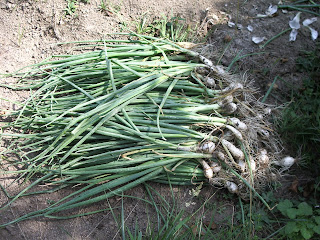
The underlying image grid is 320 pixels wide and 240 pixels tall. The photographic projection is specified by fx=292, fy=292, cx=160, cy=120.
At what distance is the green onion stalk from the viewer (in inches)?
70.2

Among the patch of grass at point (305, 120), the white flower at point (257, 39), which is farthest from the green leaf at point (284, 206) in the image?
the white flower at point (257, 39)

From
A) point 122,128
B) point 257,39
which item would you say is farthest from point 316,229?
point 257,39

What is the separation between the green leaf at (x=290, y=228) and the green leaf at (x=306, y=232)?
30 millimetres

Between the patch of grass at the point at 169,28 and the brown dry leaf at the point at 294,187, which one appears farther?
the patch of grass at the point at 169,28

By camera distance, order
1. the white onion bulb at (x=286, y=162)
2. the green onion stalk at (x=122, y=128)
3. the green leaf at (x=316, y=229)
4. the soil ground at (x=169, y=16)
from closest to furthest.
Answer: the green leaf at (x=316, y=229)
the green onion stalk at (x=122, y=128)
the white onion bulb at (x=286, y=162)
the soil ground at (x=169, y=16)

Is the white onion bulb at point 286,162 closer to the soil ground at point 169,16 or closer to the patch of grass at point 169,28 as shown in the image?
the soil ground at point 169,16

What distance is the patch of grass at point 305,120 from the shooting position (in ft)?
6.72

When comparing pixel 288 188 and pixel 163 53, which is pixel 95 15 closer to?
pixel 163 53

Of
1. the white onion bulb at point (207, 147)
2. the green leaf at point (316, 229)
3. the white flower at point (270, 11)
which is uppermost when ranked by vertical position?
the white flower at point (270, 11)

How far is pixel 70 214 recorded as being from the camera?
1797mm

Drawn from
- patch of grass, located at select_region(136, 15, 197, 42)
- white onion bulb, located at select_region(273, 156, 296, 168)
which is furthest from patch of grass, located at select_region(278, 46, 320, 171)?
patch of grass, located at select_region(136, 15, 197, 42)

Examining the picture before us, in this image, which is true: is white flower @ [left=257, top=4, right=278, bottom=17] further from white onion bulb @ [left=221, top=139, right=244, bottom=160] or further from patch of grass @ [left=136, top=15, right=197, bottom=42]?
white onion bulb @ [left=221, top=139, right=244, bottom=160]

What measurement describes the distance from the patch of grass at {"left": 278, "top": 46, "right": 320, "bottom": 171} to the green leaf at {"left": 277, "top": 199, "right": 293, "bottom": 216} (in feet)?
1.16

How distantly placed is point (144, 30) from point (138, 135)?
1.09m
